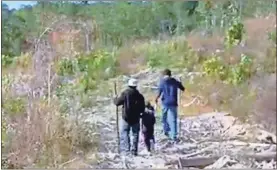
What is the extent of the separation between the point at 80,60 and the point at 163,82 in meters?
0.29

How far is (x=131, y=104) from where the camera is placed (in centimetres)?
183

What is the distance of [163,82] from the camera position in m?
1.82

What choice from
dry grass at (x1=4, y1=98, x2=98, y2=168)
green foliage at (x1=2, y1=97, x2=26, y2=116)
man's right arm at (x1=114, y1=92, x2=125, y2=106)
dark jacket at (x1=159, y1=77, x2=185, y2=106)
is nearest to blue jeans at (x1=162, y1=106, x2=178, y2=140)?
dark jacket at (x1=159, y1=77, x2=185, y2=106)

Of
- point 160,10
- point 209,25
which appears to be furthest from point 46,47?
point 209,25

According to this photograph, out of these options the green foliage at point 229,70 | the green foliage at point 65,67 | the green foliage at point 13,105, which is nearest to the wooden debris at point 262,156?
the green foliage at point 229,70

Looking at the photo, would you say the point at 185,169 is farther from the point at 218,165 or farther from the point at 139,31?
the point at 139,31

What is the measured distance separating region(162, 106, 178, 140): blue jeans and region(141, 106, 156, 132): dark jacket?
4 centimetres

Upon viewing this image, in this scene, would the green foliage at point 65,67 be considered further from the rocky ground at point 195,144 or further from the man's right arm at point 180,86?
the man's right arm at point 180,86

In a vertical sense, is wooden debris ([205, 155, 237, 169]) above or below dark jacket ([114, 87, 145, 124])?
below

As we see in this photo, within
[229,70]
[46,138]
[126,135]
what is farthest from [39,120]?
[229,70]

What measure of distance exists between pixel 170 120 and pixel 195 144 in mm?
117

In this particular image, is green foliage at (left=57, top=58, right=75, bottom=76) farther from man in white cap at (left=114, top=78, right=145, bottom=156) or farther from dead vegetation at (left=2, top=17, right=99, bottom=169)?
man in white cap at (left=114, top=78, right=145, bottom=156)

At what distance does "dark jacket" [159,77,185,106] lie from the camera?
1.82 metres

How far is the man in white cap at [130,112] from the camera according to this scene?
1.83 metres
